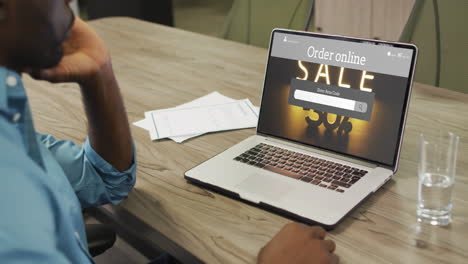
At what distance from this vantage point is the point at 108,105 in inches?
41.9

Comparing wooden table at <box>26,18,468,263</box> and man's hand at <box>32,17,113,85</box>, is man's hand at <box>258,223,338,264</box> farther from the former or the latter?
man's hand at <box>32,17,113,85</box>

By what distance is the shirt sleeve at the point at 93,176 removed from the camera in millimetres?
1054

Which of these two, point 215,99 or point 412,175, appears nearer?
point 412,175

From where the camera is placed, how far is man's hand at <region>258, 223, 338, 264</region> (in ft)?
2.70

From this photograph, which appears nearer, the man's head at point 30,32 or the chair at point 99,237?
the man's head at point 30,32

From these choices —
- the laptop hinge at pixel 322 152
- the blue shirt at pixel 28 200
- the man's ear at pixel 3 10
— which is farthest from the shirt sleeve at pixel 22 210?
the laptop hinge at pixel 322 152

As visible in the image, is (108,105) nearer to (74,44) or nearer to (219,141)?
(74,44)

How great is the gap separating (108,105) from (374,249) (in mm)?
592

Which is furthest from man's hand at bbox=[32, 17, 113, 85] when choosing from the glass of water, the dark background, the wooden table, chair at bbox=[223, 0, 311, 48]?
chair at bbox=[223, 0, 311, 48]

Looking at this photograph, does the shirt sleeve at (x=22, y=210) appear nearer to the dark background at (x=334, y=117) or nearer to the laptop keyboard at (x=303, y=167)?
the laptop keyboard at (x=303, y=167)

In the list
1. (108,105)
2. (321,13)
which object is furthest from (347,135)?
(321,13)

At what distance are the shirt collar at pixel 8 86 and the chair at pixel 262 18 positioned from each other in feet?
5.76

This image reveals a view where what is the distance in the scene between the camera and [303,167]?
1088 mm

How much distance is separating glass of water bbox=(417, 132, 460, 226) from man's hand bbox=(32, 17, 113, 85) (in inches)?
24.8
